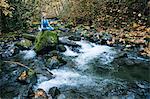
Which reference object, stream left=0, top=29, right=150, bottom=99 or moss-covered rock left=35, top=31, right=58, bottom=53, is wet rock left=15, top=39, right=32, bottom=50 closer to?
stream left=0, top=29, right=150, bottom=99

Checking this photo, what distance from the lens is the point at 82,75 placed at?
10742 mm

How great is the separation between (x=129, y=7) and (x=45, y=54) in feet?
23.7

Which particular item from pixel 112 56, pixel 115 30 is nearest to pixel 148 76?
pixel 112 56

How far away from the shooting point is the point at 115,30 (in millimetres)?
16375

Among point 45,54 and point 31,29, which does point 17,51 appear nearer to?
point 45,54

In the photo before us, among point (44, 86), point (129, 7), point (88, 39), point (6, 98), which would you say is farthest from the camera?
point (129, 7)

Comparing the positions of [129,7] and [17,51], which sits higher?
[129,7]

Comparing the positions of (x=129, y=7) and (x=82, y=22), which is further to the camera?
(x=82, y=22)

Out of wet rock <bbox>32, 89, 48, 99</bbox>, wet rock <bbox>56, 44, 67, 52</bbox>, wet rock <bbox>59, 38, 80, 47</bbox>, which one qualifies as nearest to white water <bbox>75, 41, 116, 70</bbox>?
wet rock <bbox>59, 38, 80, 47</bbox>

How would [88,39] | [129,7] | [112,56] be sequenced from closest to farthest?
1. [112,56]
2. [88,39]
3. [129,7]

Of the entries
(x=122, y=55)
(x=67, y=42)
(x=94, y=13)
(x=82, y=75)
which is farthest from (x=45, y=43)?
(x=94, y=13)

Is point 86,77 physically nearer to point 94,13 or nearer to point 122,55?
point 122,55

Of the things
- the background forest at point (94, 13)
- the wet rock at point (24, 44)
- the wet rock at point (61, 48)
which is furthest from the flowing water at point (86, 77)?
the background forest at point (94, 13)

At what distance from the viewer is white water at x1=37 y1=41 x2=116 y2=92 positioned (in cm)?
997
